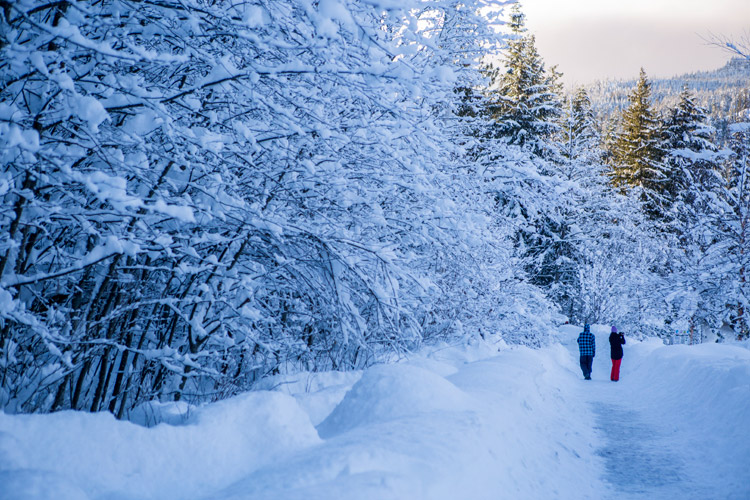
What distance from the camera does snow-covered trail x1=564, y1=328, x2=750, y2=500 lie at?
16.6ft

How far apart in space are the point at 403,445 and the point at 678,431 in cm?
569

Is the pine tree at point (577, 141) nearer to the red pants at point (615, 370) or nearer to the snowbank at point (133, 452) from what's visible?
the red pants at point (615, 370)

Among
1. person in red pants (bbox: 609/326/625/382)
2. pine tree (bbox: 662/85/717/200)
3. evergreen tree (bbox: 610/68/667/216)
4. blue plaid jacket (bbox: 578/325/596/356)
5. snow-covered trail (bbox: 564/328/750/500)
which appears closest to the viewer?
snow-covered trail (bbox: 564/328/750/500)

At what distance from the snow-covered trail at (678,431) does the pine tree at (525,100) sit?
1729 cm

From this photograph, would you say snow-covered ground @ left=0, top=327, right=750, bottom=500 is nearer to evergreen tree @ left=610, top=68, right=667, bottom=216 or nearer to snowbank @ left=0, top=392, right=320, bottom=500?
snowbank @ left=0, top=392, right=320, bottom=500

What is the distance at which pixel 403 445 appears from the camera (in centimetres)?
374

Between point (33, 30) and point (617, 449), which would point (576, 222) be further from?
point (33, 30)

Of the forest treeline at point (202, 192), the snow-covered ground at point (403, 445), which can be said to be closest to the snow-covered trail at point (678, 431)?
the snow-covered ground at point (403, 445)

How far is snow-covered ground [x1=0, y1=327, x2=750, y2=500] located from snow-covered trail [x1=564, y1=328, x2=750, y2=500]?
0.10 feet

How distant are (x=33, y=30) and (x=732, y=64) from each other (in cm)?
1319

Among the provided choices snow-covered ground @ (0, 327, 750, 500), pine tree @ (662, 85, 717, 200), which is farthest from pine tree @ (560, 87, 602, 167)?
snow-covered ground @ (0, 327, 750, 500)

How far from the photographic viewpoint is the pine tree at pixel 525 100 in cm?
2694

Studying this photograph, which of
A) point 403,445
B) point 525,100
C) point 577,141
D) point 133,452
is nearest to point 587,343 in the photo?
point 403,445

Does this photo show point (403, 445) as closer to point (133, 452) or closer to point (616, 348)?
point (133, 452)
